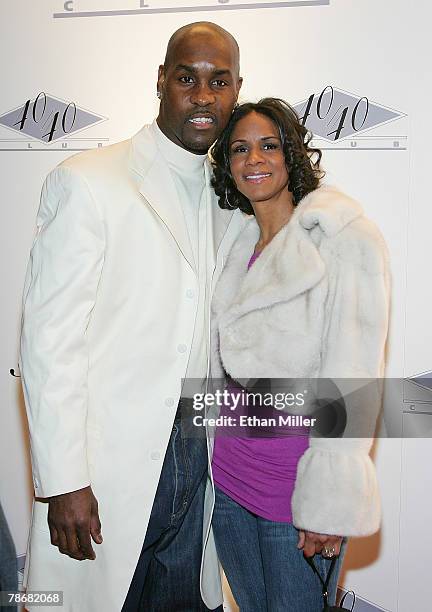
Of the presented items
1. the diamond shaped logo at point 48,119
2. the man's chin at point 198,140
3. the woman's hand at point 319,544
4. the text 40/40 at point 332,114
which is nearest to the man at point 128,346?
the man's chin at point 198,140

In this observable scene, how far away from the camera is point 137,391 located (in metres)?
1.83

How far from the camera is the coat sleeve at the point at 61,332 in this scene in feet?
5.52

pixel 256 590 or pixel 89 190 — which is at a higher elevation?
pixel 89 190

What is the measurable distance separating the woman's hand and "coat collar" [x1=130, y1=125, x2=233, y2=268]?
72 cm

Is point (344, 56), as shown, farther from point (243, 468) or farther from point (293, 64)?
point (243, 468)

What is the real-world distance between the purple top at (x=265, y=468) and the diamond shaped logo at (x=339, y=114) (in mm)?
1224

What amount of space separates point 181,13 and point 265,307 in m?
1.42

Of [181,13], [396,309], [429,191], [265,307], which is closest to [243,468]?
[265,307]

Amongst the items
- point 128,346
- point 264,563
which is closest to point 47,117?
point 128,346

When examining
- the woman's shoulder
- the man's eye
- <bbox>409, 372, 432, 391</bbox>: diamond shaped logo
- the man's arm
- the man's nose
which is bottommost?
<bbox>409, 372, 432, 391</bbox>: diamond shaped logo

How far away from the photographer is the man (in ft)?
5.58

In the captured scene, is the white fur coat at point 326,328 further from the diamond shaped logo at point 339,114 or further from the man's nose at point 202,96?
the diamond shaped logo at point 339,114

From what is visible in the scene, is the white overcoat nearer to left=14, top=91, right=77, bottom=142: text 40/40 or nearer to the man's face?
the man's face

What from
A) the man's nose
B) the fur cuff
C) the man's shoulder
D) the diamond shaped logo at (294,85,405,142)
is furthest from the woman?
the diamond shaped logo at (294,85,405,142)
